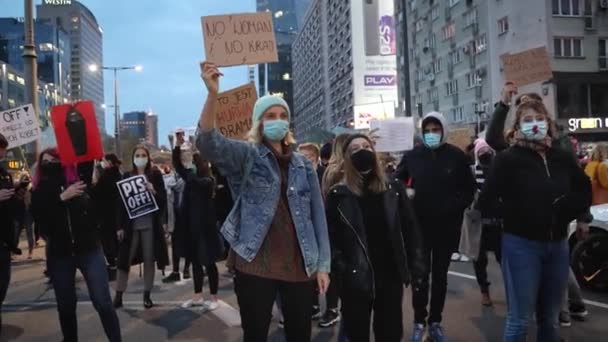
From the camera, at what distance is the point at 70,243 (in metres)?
4.67

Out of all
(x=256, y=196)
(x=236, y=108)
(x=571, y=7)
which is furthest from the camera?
(x=571, y=7)

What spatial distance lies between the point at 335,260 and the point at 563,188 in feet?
5.33

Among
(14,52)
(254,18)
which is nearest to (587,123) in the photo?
(254,18)

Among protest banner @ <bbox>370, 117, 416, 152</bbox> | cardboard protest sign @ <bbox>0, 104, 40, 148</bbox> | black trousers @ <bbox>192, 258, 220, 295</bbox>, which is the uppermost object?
cardboard protest sign @ <bbox>0, 104, 40, 148</bbox>

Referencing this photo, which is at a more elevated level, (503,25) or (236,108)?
(503,25)

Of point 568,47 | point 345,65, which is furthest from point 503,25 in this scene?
point 345,65

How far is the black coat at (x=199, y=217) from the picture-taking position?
6.99 m

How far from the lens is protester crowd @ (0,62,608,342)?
3.32m

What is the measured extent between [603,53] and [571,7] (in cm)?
388

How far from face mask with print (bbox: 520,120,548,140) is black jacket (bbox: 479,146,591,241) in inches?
4.5

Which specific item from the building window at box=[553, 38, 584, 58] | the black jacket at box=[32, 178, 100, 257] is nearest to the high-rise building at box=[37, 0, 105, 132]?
the building window at box=[553, 38, 584, 58]

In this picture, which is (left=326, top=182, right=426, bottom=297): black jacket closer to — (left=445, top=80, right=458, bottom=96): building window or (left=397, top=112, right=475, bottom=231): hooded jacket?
(left=397, top=112, right=475, bottom=231): hooded jacket

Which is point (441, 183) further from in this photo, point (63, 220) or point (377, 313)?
point (63, 220)

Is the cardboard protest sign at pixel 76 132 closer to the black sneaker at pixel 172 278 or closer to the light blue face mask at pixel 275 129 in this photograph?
the light blue face mask at pixel 275 129
